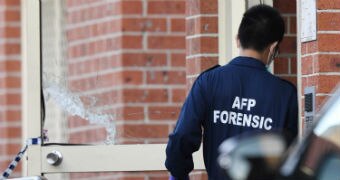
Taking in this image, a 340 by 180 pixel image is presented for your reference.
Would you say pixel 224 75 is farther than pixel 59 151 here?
No

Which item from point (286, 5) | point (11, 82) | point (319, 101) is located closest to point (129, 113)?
point (286, 5)

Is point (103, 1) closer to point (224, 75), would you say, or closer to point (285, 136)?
point (224, 75)

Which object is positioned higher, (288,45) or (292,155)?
(288,45)

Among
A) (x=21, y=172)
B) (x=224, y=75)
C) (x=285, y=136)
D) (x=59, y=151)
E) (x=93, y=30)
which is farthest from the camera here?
(x=21, y=172)

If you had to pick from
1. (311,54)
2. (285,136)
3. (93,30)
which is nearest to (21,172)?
(93,30)

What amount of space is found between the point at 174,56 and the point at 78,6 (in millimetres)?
584

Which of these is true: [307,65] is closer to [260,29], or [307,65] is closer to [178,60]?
[260,29]

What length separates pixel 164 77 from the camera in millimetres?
8234

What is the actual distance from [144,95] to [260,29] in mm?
2299

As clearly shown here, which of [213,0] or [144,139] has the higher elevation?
[213,0]

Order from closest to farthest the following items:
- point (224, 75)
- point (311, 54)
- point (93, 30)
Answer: point (224, 75) < point (311, 54) < point (93, 30)

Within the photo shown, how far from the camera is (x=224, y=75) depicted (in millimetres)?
5883

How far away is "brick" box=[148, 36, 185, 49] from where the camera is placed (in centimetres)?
824

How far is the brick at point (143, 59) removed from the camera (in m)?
8.21
